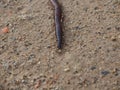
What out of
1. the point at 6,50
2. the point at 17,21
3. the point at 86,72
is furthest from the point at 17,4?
the point at 86,72

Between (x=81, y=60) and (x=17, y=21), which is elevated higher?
(x=17, y=21)

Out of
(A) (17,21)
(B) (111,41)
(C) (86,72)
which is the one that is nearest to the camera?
(C) (86,72)

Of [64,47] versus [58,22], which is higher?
[58,22]

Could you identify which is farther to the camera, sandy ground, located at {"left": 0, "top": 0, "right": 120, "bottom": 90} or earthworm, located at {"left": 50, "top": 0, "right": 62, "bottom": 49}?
earthworm, located at {"left": 50, "top": 0, "right": 62, "bottom": 49}

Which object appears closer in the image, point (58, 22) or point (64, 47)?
point (64, 47)

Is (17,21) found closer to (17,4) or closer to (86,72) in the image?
(17,4)

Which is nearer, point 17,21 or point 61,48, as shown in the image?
point 61,48

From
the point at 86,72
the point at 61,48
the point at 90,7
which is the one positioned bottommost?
the point at 86,72

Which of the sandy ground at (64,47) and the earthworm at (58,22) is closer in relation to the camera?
the sandy ground at (64,47)
